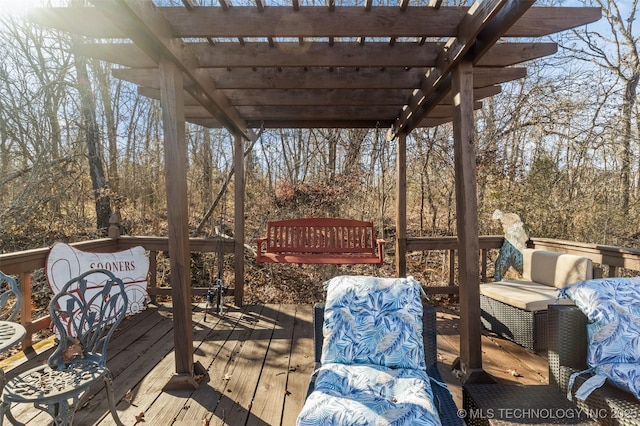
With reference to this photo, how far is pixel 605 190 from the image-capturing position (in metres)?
5.41

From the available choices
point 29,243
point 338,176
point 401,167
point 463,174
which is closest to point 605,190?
point 401,167

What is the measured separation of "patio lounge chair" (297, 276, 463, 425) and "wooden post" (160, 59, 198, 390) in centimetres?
100

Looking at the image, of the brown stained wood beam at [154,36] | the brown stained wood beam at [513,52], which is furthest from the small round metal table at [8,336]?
the brown stained wood beam at [513,52]

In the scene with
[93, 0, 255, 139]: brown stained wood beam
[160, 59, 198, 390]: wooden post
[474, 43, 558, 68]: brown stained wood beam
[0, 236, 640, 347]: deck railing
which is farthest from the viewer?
[0, 236, 640, 347]: deck railing

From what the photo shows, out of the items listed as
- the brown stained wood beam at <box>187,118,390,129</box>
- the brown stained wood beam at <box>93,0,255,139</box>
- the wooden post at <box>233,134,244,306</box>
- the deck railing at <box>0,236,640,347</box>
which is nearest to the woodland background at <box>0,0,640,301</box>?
the wooden post at <box>233,134,244,306</box>

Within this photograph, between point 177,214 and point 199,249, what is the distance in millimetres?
1824

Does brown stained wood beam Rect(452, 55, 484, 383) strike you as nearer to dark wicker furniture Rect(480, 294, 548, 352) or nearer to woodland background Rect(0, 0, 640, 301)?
dark wicker furniture Rect(480, 294, 548, 352)

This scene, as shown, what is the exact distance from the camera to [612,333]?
1619 mm

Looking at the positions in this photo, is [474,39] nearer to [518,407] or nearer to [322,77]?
[322,77]

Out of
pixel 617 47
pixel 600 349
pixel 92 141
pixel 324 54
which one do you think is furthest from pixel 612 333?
pixel 617 47

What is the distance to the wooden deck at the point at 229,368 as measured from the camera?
1.98 meters

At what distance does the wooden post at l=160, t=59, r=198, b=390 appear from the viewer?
7.32ft

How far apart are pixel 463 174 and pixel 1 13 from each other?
24.8 ft

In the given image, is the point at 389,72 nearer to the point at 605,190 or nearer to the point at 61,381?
the point at 61,381
